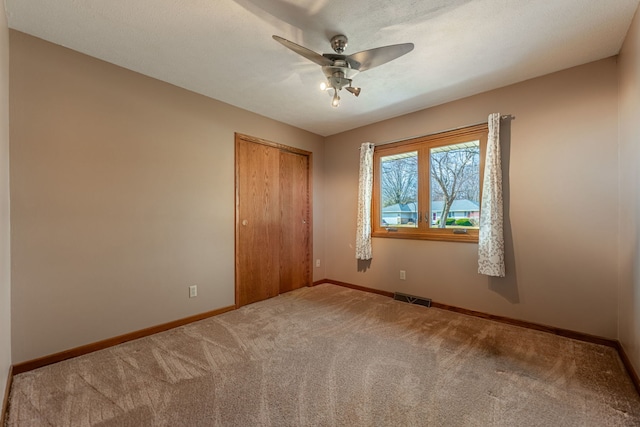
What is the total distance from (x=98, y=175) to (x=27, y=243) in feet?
2.24

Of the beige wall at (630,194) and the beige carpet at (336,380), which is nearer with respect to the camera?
the beige carpet at (336,380)

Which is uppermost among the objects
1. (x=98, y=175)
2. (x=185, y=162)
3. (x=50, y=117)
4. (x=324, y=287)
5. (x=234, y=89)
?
(x=234, y=89)

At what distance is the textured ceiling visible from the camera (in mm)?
1757

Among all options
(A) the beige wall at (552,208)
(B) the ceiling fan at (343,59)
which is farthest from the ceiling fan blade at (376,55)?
(A) the beige wall at (552,208)

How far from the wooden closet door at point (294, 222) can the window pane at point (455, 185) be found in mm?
1879

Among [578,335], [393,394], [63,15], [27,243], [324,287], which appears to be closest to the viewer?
[393,394]

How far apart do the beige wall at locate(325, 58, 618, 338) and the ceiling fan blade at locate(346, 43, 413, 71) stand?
1739mm

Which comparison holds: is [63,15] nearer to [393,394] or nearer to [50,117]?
[50,117]

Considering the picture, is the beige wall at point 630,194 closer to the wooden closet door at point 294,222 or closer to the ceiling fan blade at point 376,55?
the ceiling fan blade at point 376,55

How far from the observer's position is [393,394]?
67.6 inches

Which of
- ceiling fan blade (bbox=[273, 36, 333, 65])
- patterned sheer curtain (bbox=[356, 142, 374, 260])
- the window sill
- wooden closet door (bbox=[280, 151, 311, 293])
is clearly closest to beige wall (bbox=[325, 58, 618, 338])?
the window sill

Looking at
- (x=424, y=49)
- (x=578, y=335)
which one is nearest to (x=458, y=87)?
(x=424, y=49)

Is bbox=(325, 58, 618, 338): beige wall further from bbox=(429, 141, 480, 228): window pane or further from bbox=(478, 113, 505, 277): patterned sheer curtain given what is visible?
bbox=(429, 141, 480, 228): window pane

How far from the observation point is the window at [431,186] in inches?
123
